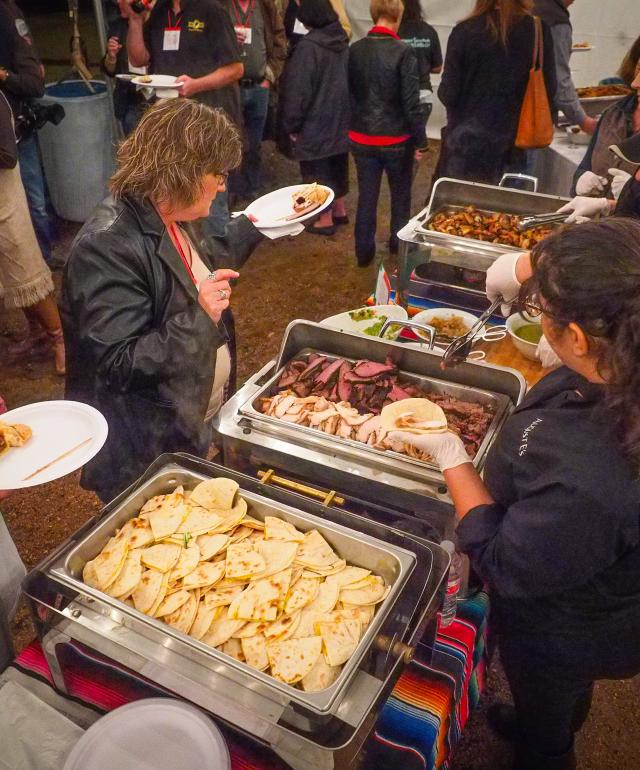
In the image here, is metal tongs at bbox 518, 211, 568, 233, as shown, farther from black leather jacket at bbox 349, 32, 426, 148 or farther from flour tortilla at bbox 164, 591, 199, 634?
flour tortilla at bbox 164, 591, 199, 634

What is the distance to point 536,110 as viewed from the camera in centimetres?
447

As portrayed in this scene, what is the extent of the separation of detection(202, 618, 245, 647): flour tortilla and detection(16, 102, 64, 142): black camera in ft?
13.4

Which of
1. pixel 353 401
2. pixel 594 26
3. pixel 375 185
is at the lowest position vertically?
pixel 375 185

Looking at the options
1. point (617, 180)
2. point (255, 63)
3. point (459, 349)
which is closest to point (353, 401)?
point (459, 349)

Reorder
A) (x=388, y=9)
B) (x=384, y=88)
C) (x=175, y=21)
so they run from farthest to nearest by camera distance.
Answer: (x=384, y=88) < (x=175, y=21) < (x=388, y=9)

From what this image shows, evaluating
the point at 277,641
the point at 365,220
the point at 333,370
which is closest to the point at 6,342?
the point at 365,220

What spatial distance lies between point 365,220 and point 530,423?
4.29 metres

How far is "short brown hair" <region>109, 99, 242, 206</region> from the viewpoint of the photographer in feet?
6.43

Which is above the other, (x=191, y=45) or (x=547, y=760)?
(x=191, y=45)

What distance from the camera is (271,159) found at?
25.4 feet

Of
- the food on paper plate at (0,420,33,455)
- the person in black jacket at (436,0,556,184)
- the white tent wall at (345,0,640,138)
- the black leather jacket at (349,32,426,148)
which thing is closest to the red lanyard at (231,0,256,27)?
the black leather jacket at (349,32,426,148)

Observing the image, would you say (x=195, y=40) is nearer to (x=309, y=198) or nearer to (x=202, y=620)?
(x=309, y=198)

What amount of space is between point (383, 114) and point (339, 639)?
14.7 feet

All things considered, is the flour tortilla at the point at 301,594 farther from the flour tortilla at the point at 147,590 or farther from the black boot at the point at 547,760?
the black boot at the point at 547,760
